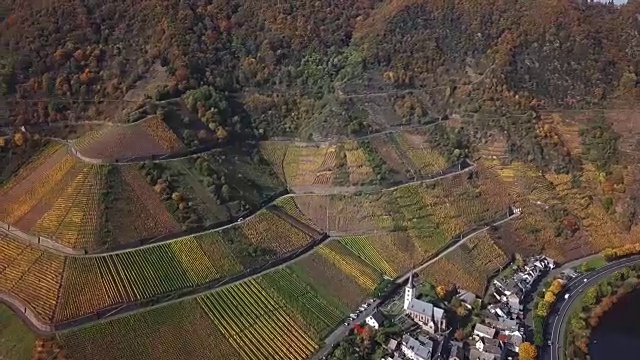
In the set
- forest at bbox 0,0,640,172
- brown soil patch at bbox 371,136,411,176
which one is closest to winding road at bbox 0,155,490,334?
brown soil patch at bbox 371,136,411,176

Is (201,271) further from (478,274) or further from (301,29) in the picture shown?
(301,29)

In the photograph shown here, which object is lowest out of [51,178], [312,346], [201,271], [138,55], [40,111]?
[312,346]

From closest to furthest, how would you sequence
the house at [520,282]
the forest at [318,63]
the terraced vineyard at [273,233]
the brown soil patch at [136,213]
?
the brown soil patch at [136,213], the house at [520,282], the terraced vineyard at [273,233], the forest at [318,63]

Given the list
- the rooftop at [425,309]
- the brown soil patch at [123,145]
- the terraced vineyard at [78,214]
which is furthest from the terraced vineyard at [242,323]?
the brown soil patch at [123,145]

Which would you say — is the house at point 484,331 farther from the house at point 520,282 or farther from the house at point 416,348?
the house at point 416,348

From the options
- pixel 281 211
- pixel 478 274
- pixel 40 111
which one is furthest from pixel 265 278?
pixel 40 111

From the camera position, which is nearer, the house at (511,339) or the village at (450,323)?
the village at (450,323)
